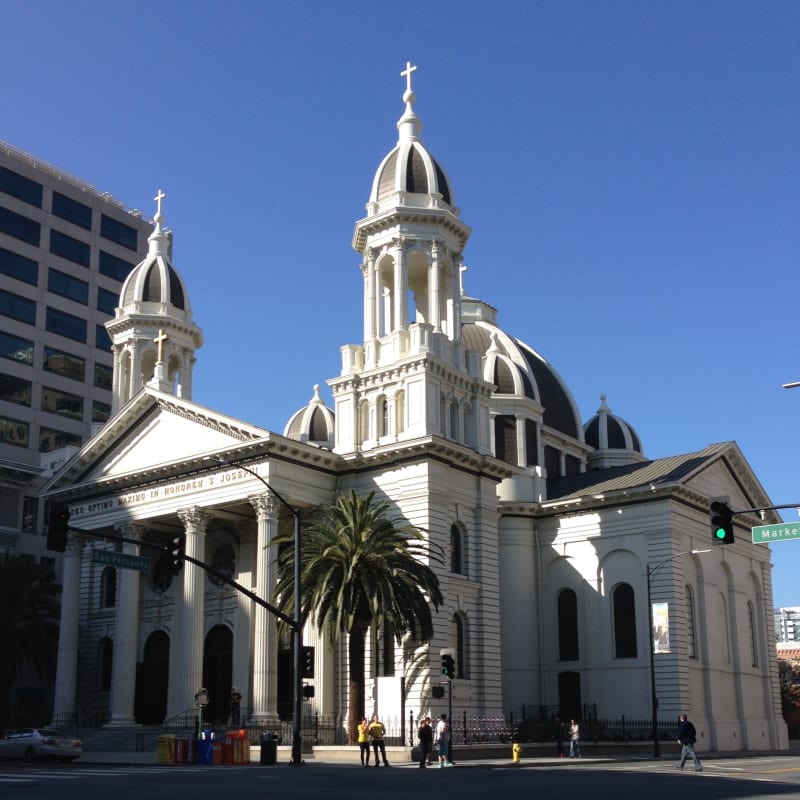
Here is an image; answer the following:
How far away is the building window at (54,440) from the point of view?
78.6 m

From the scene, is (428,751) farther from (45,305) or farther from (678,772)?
(45,305)

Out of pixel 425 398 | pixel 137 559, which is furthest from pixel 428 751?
pixel 425 398

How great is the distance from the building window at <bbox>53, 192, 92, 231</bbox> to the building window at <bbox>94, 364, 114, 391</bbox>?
1088 cm

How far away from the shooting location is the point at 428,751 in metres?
36.0

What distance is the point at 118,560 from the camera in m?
30.3

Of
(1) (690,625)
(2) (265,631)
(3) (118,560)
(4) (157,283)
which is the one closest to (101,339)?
(4) (157,283)

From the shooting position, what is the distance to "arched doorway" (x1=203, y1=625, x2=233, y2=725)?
5069 cm

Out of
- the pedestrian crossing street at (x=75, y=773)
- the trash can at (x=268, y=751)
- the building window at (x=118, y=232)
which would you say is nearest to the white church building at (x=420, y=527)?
the trash can at (x=268, y=751)

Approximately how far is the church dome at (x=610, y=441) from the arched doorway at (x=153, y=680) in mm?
31050

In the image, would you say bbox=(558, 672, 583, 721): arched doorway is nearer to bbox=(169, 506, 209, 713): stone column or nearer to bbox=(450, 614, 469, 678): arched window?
bbox=(450, 614, 469, 678): arched window

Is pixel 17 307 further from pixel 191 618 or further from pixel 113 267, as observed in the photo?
pixel 191 618

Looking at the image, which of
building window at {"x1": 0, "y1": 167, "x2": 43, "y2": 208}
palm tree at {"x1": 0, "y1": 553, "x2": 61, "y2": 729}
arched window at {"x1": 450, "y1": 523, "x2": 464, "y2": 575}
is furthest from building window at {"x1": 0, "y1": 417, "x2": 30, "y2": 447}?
arched window at {"x1": 450, "y1": 523, "x2": 464, "y2": 575}

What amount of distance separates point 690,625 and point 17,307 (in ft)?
168

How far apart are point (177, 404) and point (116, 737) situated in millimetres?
14933
